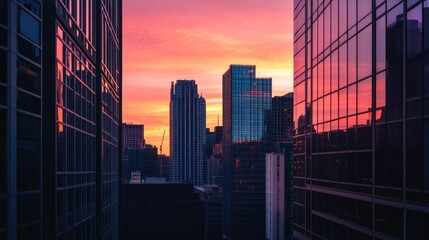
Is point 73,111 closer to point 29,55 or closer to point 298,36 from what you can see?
point 29,55

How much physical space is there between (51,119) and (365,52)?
14.1 metres

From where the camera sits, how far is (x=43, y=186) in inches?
848

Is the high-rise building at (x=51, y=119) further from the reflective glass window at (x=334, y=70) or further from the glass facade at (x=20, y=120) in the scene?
the reflective glass window at (x=334, y=70)

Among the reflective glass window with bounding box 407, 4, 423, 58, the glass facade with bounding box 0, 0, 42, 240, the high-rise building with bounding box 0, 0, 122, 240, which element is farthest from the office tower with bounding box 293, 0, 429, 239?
the glass facade with bounding box 0, 0, 42, 240

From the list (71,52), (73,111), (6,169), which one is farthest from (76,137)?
(6,169)

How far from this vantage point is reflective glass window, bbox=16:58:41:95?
62.3 feet

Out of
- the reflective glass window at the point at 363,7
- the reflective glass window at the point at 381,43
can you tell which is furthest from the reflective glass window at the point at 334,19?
the reflective glass window at the point at 381,43

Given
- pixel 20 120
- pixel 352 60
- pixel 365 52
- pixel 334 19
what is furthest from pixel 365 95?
pixel 20 120

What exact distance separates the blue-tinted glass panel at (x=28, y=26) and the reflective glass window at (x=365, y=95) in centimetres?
1421

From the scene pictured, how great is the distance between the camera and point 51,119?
22.3 metres

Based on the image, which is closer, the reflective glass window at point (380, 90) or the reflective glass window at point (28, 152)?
the reflective glass window at point (28, 152)

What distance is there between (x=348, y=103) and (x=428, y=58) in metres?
9.39

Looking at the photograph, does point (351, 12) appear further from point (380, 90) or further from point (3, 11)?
point (3, 11)

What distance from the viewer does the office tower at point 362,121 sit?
65.0ft
